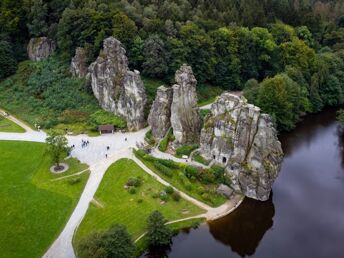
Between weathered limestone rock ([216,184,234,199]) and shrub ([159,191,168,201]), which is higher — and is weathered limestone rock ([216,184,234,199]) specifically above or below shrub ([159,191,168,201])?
below

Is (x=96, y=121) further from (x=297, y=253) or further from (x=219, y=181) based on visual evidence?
(x=297, y=253)

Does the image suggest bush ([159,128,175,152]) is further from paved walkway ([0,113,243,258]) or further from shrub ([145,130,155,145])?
shrub ([145,130,155,145])

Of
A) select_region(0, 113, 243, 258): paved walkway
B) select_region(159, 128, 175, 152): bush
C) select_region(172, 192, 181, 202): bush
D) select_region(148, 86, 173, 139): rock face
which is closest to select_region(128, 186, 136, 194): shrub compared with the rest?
select_region(0, 113, 243, 258): paved walkway

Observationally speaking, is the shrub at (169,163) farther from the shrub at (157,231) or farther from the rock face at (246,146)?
the shrub at (157,231)

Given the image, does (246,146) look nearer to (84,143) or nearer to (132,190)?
(132,190)

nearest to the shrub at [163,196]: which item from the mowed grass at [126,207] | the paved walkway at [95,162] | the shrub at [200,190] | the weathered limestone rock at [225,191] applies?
the mowed grass at [126,207]

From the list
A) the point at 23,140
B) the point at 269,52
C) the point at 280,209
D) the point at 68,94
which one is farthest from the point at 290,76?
the point at 23,140
